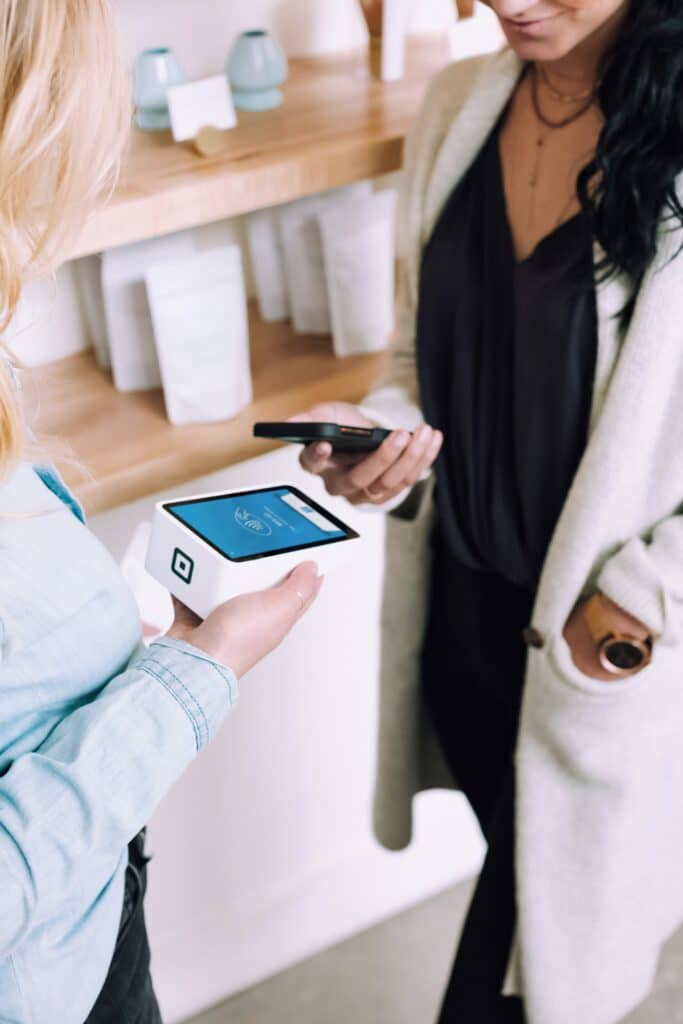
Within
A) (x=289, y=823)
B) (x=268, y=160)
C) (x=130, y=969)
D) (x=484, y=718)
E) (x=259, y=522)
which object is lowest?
(x=289, y=823)

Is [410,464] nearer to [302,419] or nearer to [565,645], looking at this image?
[302,419]

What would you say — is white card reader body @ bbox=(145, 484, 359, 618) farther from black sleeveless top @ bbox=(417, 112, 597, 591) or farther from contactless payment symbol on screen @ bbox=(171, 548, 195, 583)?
black sleeveless top @ bbox=(417, 112, 597, 591)

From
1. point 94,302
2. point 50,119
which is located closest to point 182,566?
point 50,119

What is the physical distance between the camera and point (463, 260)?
3.94 ft

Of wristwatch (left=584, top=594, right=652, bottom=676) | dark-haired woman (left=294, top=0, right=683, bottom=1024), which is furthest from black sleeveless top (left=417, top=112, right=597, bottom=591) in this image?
wristwatch (left=584, top=594, right=652, bottom=676)

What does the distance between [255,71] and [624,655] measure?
84cm

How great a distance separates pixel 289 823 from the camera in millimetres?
1928

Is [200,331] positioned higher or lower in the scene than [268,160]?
lower

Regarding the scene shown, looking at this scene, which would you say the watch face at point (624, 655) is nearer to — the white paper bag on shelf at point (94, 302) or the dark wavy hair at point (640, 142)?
the dark wavy hair at point (640, 142)

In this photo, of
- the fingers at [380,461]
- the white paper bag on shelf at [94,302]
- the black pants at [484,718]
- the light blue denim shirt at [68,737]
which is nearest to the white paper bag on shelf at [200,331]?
the white paper bag on shelf at [94,302]

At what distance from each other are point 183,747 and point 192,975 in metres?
1.27

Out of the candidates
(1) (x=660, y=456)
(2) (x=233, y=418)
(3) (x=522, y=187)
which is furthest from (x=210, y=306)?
(1) (x=660, y=456)

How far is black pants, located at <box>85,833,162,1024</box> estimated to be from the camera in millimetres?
982

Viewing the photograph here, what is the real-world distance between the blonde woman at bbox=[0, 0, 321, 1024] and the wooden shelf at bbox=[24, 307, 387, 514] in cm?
35
